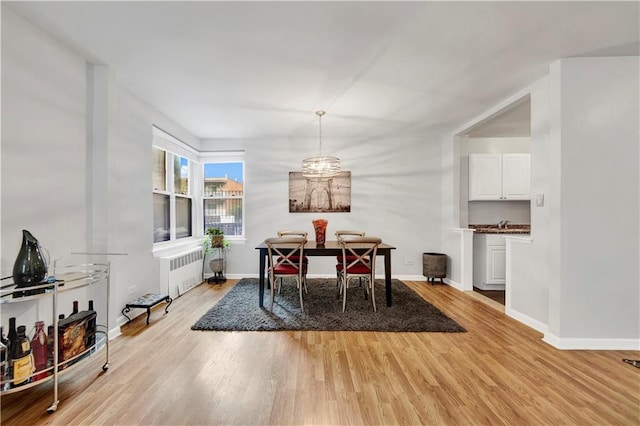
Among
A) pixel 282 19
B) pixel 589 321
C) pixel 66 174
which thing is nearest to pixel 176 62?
pixel 282 19

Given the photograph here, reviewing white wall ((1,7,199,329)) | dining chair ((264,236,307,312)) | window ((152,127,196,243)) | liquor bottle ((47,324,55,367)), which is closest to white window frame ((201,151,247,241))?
window ((152,127,196,243))

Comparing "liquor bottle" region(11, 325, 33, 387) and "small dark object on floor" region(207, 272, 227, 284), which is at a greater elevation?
"liquor bottle" region(11, 325, 33, 387)

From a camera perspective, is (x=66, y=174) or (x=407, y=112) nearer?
(x=66, y=174)

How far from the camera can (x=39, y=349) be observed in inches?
69.3

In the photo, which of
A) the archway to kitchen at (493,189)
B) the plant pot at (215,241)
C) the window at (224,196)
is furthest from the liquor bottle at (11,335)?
the archway to kitchen at (493,189)

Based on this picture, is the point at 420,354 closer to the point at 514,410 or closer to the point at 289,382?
the point at 514,410

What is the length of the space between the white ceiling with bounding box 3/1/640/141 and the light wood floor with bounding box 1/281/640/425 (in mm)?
2553

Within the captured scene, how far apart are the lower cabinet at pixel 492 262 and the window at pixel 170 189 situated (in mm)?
4914

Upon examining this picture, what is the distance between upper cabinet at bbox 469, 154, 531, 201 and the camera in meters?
4.72

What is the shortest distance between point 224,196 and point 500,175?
4.96 m

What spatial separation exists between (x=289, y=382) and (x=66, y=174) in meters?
2.48

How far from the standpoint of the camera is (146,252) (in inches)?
133

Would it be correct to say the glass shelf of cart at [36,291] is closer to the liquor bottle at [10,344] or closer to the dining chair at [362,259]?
the liquor bottle at [10,344]

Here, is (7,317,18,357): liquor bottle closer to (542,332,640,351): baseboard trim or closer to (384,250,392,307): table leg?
(384,250,392,307): table leg
